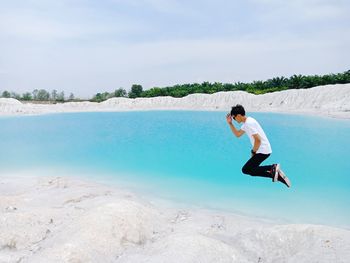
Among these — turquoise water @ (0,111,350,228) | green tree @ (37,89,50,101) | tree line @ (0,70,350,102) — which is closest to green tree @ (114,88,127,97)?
tree line @ (0,70,350,102)

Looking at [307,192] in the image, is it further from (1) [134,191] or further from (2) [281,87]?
(2) [281,87]

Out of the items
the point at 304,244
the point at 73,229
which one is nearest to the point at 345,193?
the point at 304,244

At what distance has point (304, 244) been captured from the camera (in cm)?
561

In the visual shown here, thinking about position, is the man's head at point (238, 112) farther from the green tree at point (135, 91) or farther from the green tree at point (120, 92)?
the green tree at point (120, 92)

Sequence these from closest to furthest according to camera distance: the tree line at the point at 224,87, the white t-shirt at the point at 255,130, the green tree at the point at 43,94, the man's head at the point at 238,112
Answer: the white t-shirt at the point at 255,130 → the man's head at the point at 238,112 → the tree line at the point at 224,87 → the green tree at the point at 43,94

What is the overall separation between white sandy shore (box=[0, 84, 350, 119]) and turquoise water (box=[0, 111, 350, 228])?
72.9ft

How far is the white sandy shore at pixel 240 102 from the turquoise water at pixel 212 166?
2222 centimetres

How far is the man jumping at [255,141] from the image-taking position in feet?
19.4

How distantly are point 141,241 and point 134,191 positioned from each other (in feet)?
15.1

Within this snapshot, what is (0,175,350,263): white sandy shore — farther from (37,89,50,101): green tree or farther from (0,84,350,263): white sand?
(37,89,50,101): green tree

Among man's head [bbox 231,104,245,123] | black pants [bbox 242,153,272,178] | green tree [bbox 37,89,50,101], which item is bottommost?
black pants [bbox 242,153,272,178]

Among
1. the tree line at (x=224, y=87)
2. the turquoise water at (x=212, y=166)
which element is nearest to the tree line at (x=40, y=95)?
the tree line at (x=224, y=87)

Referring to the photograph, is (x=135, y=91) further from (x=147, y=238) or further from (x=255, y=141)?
(x=255, y=141)

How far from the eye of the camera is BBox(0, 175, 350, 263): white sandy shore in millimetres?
5227
